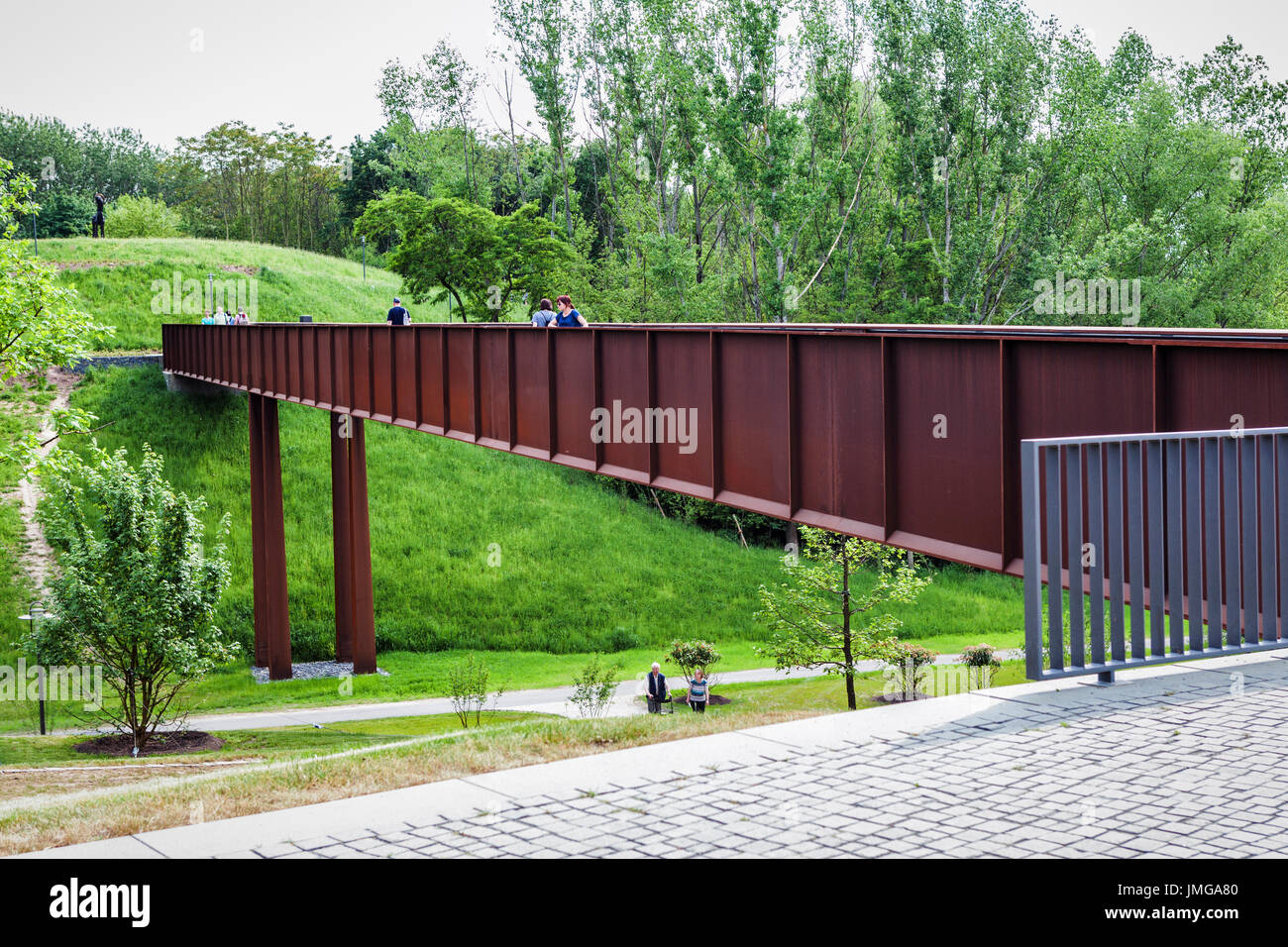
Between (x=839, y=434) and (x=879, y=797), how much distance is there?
5948mm

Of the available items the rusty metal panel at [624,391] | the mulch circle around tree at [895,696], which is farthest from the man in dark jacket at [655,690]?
the rusty metal panel at [624,391]

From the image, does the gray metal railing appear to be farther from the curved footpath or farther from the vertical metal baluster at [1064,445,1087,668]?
the curved footpath

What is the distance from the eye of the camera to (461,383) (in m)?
21.4

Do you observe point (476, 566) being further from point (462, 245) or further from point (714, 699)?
point (714, 699)

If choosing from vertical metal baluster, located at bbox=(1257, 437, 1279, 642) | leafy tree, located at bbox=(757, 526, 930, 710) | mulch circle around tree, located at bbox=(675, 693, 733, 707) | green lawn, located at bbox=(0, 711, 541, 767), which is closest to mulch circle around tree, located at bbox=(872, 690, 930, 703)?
leafy tree, located at bbox=(757, 526, 930, 710)

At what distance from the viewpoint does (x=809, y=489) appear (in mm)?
13172

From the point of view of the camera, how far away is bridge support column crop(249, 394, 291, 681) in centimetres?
3462

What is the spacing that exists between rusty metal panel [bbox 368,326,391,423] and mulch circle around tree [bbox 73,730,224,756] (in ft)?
24.9

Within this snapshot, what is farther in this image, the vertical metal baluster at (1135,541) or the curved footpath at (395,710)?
the curved footpath at (395,710)

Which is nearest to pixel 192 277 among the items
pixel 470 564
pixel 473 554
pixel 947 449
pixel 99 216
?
pixel 99 216

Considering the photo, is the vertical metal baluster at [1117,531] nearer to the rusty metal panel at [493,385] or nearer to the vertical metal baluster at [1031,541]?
the vertical metal baluster at [1031,541]

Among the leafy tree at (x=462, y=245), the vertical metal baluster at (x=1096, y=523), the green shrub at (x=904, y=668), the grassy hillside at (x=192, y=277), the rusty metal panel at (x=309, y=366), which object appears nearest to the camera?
the vertical metal baluster at (x=1096, y=523)

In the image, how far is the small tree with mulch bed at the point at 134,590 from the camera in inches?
980

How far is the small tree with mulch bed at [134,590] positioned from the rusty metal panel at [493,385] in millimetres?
7732
